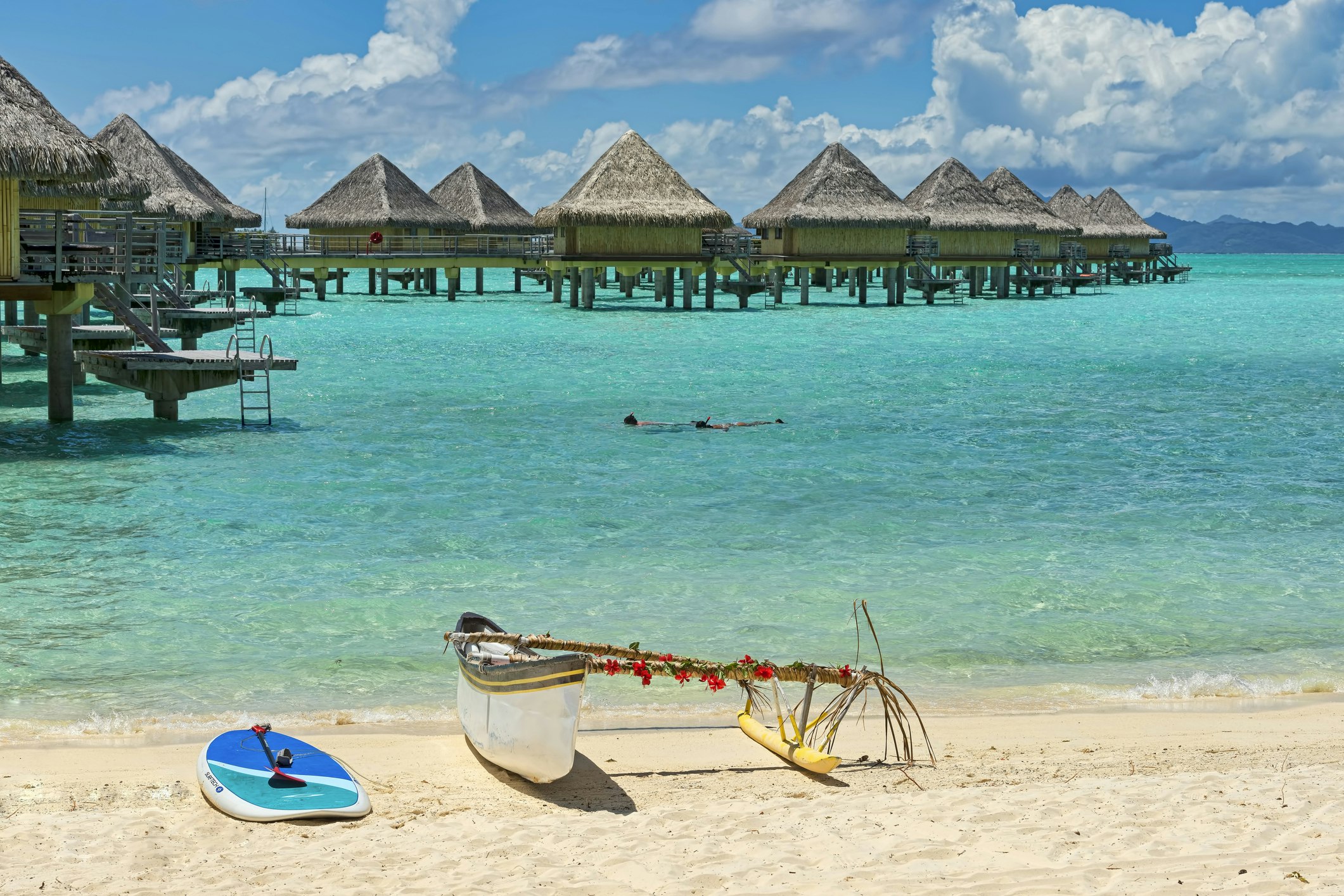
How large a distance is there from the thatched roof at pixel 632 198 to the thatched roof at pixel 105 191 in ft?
51.0

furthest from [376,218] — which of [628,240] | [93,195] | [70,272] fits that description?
[70,272]

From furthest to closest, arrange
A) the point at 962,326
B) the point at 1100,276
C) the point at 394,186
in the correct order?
the point at 1100,276, the point at 394,186, the point at 962,326

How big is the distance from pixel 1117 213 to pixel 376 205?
44.1m

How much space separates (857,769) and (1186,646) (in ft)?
11.8

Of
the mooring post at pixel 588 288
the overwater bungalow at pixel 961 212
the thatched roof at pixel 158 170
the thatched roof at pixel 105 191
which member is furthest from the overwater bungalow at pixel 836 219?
the thatched roof at pixel 105 191

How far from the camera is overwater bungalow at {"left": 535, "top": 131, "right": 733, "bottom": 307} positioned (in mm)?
43625

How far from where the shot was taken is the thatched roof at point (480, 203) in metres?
57.1

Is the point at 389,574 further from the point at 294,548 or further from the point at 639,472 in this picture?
the point at 639,472

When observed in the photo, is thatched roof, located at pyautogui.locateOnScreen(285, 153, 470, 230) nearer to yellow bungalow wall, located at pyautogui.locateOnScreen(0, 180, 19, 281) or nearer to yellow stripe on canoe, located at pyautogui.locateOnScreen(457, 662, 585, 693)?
yellow bungalow wall, located at pyautogui.locateOnScreen(0, 180, 19, 281)

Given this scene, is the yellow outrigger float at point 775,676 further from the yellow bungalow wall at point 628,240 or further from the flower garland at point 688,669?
the yellow bungalow wall at point 628,240

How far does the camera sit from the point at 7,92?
16000mm

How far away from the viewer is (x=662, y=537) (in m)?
12.6

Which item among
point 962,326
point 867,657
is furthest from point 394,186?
point 867,657

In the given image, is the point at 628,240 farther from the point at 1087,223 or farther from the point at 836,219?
the point at 1087,223
